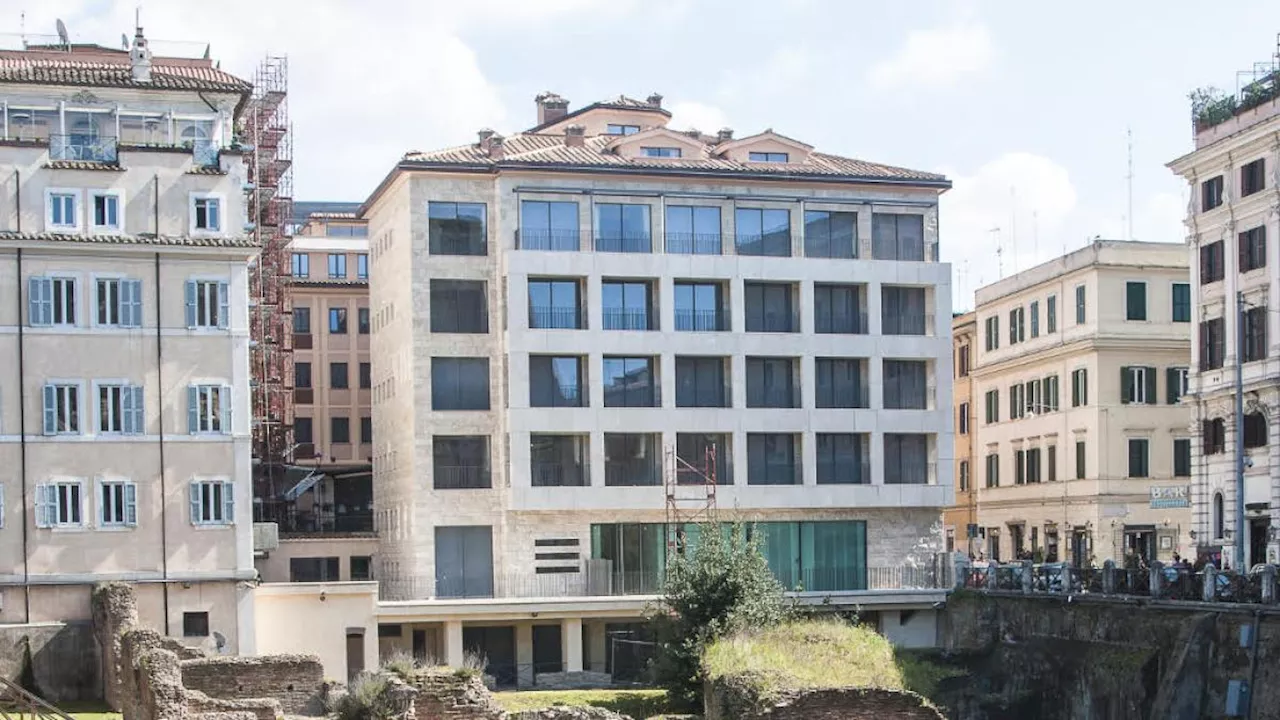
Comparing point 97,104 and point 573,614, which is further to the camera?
point 573,614

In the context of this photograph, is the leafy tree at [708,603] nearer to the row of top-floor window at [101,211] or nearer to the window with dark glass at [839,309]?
the window with dark glass at [839,309]

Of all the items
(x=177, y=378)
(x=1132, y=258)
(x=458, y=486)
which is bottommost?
(x=458, y=486)

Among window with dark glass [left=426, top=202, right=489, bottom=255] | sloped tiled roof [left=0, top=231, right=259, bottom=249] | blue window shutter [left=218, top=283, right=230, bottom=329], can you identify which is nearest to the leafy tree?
blue window shutter [left=218, top=283, right=230, bottom=329]

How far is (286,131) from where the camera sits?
78.0m

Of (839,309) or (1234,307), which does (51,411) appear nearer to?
(839,309)

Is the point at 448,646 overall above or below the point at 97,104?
below

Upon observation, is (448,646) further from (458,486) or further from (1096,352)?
(1096,352)

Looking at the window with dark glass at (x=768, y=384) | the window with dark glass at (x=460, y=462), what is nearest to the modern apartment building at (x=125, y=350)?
the window with dark glass at (x=460, y=462)

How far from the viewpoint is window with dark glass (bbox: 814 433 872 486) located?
69812 millimetres

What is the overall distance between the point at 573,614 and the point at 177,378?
16.9 metres

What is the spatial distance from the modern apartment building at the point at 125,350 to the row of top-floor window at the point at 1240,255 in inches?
1426

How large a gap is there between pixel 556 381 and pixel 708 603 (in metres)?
17.0

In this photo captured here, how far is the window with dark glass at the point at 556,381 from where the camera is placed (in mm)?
67125

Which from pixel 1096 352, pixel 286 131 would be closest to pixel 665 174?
pixel 286 131
